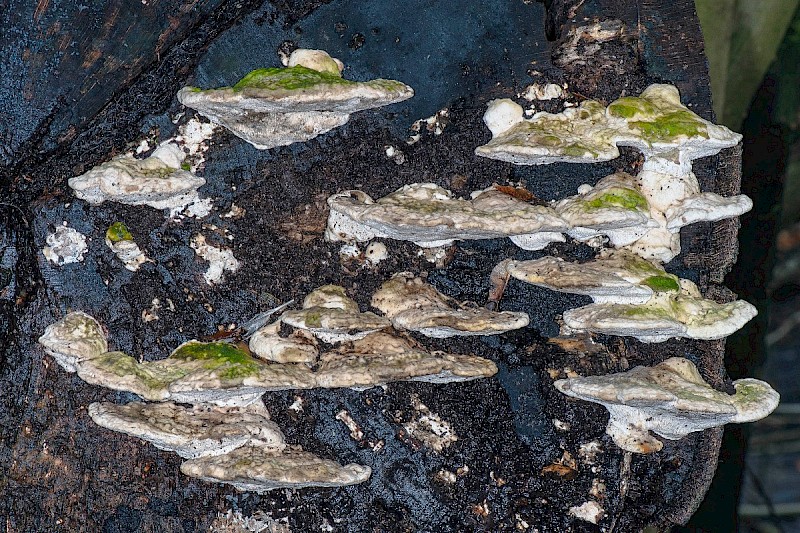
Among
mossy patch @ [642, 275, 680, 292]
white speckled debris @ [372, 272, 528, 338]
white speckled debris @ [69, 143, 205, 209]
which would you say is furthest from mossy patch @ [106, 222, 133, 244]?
mossy patch @ [642, 275, 680, 292]

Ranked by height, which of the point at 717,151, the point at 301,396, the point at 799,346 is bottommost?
the point at 799,346

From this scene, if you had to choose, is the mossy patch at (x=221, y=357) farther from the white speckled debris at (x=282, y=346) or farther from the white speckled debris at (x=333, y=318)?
the white speckled debris at (x=333, y=318)

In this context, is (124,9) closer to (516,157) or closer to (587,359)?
(516,157)

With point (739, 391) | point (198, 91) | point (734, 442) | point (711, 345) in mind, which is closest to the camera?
point (198, 91)

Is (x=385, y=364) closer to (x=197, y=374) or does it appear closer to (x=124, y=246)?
(x=197, y=374)

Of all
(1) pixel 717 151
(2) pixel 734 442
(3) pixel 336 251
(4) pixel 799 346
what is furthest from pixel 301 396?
(4) pixel 799 346

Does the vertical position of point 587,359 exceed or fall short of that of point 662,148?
it falls short
